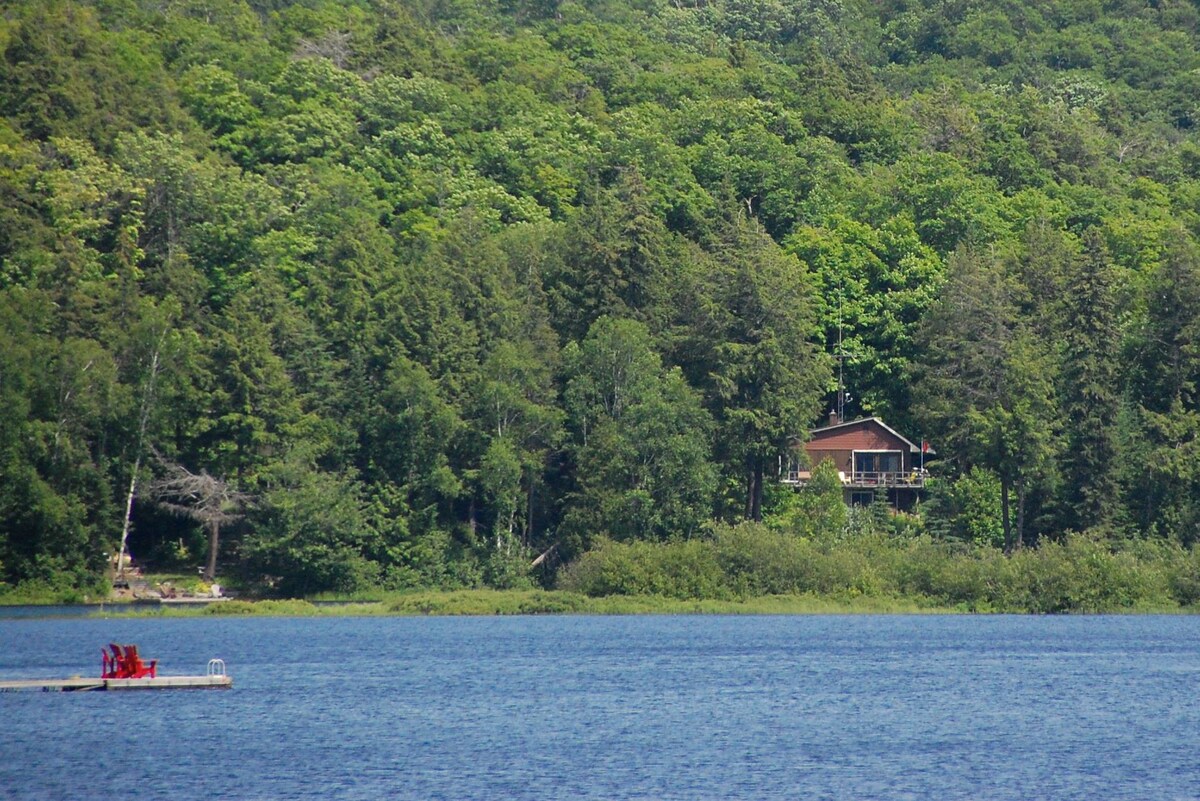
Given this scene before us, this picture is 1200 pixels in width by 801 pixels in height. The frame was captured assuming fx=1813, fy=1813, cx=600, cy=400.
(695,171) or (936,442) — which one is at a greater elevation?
(695,171)

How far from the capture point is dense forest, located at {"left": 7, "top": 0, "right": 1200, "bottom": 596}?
257 feet

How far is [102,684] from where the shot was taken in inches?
1813

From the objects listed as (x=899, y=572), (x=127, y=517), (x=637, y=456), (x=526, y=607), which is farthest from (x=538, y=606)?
(x=127, y=517)

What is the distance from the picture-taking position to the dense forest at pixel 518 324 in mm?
78438

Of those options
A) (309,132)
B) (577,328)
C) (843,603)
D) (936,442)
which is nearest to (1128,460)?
(936,442)

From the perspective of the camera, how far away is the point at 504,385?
266 feet

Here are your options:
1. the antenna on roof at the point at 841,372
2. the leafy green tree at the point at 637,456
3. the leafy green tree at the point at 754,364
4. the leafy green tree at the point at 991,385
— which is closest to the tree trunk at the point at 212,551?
the leafy green tree at the point at 637,456

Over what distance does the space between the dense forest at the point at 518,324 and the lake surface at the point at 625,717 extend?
1456 centimetres

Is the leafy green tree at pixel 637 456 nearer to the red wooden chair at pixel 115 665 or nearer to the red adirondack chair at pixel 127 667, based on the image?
the red wooden chair at pixel 115 665

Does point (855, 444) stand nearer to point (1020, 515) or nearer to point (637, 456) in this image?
point (1020, 515)

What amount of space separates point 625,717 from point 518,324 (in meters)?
45.3

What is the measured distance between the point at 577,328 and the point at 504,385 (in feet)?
31.6

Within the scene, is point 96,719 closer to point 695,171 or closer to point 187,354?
point 187,354

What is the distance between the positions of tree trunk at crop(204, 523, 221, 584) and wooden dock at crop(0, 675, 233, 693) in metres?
31.3
